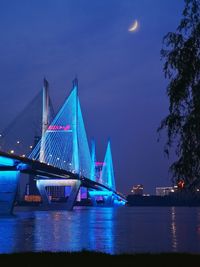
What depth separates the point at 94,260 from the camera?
1093 centimetres

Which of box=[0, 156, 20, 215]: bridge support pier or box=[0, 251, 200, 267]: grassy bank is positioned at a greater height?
box=[0, 156, 20, 215]: bridge support pier

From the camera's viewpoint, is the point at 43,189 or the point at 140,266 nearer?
the point at 140,266

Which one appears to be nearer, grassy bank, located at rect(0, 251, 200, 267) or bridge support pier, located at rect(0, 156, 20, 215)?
grassy bank, located at rect(0, 251, 200, 267)

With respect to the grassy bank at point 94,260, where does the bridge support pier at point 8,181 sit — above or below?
above

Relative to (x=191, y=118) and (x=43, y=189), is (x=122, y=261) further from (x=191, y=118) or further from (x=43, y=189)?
(x=43, y=189)

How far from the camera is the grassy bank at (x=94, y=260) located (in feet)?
34.2

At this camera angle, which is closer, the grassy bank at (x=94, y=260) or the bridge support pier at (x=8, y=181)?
the grassy bank at (x=94, y=260)

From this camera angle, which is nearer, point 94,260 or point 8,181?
point 94,260

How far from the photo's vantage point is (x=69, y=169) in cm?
8269

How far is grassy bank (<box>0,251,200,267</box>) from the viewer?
1042cm

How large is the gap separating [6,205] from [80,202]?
124650mm

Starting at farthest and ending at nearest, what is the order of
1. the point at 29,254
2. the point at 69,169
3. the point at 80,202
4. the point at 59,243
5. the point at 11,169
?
the point at 80,202 < the point at 69,169 < the point at 11,169 < the point at 59,243 < the point at 29,254

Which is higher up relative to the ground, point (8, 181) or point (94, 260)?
point (8, 181)

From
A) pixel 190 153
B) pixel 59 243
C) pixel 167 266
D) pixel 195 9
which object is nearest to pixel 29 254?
pixel 167 266
